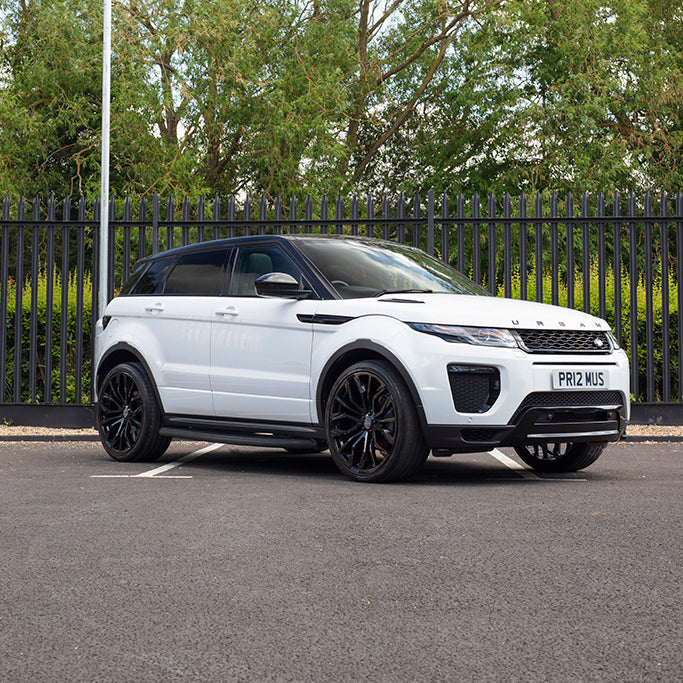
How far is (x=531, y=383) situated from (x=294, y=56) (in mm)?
19019

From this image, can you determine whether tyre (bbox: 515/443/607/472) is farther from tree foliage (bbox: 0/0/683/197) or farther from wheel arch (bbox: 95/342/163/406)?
tree foliage (bbox: 0/0/683/197)

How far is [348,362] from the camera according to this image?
7.04 metres

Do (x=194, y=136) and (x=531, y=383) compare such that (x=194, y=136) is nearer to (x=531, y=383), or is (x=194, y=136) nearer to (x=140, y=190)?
(x=140, y=190)

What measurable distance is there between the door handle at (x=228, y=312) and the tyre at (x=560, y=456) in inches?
94.4

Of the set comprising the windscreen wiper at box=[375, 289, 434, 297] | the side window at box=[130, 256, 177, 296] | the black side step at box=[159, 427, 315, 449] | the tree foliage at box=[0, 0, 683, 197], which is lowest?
the black side step at box=[159, 427, 315, 449]

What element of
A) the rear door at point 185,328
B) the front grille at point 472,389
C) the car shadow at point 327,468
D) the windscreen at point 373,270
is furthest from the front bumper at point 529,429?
the rear door at point 185,328

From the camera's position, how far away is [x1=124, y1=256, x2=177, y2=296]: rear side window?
8.71m

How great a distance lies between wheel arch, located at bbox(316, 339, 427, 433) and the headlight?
0.32 meters

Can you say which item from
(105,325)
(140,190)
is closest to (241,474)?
(105,325)

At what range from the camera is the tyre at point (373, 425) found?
6520mm

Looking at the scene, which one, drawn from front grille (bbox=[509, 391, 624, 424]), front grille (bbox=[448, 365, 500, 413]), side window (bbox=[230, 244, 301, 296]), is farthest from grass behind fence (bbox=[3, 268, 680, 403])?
front grille (bbox=[448, 365, 500, 413])

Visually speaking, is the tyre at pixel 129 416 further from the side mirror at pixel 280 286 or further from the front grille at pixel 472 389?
the front grille at pixel 472 389

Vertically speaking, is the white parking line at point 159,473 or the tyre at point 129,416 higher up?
the tyre at point 129,416

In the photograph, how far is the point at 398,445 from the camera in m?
6.54
